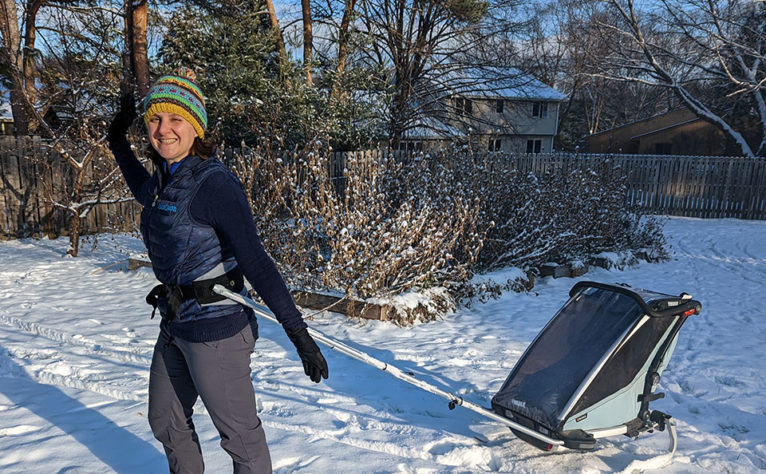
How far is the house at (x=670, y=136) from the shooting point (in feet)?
86.4

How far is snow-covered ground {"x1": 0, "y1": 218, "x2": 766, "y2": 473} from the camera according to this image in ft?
9.33

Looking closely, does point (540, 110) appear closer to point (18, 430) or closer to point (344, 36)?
point (344, 36)

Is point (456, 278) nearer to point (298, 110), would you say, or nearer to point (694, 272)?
point (694, 272)

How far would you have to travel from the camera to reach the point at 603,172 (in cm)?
961

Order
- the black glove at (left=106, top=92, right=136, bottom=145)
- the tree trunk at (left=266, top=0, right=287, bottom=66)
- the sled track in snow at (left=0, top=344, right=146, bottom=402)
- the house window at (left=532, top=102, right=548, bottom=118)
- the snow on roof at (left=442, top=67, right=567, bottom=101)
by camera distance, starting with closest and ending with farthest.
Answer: the black glove at (left=106, top=92, right=136, bottom=145), the sled track in snow at (left=0, top=344, right=146, bottom=402), the tree trunk at (left=266, top=0, right=287, bottom=66), the snow on roof at (left=442, top=67, right=567, bottom=101), the house window at (left=532, top=102, right=548, bottom=118)

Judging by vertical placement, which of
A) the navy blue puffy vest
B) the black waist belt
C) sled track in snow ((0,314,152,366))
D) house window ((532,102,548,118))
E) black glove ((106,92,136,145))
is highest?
house window ((532,102,548,118))

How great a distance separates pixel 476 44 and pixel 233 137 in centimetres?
1028

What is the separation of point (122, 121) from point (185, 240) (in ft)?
3.44

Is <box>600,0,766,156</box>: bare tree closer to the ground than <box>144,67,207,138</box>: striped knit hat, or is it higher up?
higher up

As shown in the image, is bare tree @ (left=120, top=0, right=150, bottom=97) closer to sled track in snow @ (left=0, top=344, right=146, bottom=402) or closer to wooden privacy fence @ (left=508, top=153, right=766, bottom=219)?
sled track in snow @ (left=0, top=344, right=146, bottom=402)

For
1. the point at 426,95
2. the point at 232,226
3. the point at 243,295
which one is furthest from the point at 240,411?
the point at 426,95

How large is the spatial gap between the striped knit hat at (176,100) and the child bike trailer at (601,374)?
7.37ft

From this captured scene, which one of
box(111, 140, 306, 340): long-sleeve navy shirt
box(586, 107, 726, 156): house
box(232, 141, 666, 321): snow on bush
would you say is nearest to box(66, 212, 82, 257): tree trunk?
box(232, 141, 666, 321): snow on bush

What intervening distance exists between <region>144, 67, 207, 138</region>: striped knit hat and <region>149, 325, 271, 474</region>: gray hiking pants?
34.5 inches
